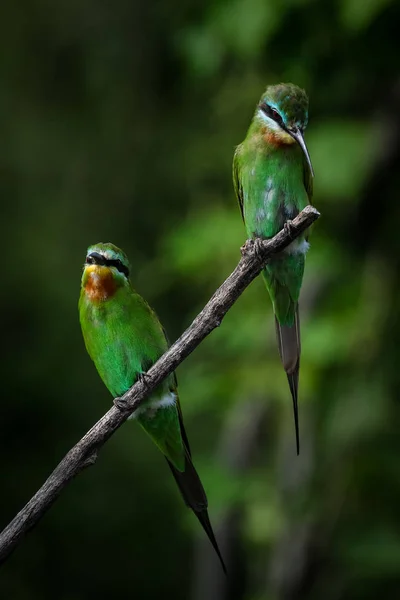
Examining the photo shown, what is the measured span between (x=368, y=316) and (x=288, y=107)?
12.4 ft

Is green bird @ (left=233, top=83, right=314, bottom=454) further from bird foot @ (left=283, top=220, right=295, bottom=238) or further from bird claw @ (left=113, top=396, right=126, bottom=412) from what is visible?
bird claw @ (left=113, top=396, right=126, bottom=412)

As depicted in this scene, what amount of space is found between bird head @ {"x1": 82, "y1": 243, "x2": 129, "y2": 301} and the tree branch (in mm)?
178

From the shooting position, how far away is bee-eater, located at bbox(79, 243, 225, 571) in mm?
1563

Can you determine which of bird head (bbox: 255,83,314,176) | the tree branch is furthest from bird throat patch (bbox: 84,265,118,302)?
bird head (bbox: 255,83,314,176)

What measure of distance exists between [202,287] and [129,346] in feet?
11.9

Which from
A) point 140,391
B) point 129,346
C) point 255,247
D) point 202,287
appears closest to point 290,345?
point 255,247

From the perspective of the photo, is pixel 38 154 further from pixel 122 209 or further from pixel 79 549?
pixel 79 549

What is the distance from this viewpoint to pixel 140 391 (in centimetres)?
153

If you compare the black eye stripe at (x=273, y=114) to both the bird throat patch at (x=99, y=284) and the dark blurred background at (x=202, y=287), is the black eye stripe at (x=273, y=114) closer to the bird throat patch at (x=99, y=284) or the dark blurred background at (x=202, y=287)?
the bird throat patch at (x=99, y=284)

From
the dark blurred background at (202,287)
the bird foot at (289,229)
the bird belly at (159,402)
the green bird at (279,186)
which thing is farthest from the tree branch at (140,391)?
the dark blurred background at (202,287)

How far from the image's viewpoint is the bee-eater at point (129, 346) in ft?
5.13

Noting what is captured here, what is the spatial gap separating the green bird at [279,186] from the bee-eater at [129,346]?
28 centimetres

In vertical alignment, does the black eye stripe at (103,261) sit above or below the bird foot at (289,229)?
above

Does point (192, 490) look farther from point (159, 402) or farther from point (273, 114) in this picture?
point (273, 114)
